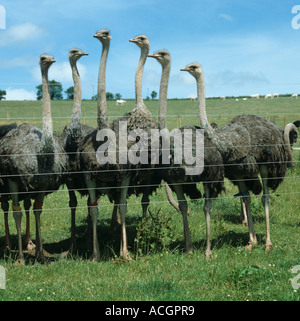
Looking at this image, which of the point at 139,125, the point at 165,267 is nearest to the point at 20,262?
the point at 165,267

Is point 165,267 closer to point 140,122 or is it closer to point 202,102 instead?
point 140,122

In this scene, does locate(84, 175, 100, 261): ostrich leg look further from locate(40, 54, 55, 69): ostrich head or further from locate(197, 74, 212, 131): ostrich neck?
locate(197, 74, 212, 131): ostrich neck

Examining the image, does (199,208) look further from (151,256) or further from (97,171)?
(97,171)

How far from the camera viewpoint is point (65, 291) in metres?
4.81

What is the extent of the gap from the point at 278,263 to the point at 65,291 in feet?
8.66

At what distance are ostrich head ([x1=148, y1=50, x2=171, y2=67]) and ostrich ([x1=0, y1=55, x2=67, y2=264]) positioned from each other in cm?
144

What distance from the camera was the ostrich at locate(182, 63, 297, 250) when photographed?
241 inches

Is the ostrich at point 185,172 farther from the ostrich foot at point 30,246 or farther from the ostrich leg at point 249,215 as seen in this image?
the ostrich foot at point 30,246

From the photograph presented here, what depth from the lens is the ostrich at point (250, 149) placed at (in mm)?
6125

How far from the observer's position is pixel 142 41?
6.62m

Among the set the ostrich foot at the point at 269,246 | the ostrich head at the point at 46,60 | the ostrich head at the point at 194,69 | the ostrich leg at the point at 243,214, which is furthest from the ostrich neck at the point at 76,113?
the ostrich leg at the point at 243,214

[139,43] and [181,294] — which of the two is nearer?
[181,294]
